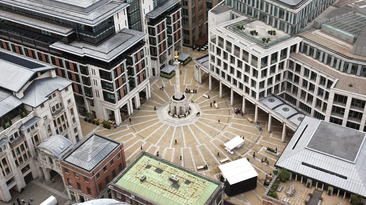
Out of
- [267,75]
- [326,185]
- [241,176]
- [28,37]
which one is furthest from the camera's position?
[28,37]

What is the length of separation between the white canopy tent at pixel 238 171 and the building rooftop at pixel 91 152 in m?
30.5

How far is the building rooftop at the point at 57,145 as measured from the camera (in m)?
111

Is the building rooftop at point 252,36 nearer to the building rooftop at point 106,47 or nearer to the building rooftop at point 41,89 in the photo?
the building rooftop at point 106,47

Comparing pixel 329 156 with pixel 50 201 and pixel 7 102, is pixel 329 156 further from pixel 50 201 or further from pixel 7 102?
pixel 7 102

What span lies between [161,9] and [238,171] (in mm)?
71383

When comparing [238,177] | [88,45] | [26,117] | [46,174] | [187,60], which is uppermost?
[88,45]

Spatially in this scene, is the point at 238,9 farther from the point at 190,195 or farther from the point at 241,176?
the point at 190,195

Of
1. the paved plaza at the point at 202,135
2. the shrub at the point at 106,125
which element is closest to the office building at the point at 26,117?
the shrub at the point at 106,125

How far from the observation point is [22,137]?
111250 mm

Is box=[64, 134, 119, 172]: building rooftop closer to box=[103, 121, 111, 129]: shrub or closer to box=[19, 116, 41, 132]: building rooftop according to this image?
box=[19, 116, 41, 132]: building rooftop

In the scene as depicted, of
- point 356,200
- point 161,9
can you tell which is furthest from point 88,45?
point 356,200

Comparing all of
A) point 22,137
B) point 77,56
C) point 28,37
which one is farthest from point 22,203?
point 28,37

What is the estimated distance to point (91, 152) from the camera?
4063 inches

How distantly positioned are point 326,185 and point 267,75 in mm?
46490
